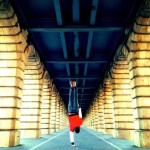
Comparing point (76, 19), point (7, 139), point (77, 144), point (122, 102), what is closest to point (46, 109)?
point (122, 102)

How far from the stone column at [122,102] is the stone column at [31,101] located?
4.84 m

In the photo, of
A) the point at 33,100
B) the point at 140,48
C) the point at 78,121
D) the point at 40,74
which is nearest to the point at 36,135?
the point at 33,100

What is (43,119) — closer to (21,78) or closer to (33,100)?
(33,100)

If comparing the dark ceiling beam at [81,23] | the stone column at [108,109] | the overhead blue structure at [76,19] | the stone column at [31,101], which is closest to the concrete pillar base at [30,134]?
the stone column at [31,101]

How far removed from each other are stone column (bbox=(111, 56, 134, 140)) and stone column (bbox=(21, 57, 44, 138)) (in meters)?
4.84

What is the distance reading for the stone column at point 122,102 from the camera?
1348cm

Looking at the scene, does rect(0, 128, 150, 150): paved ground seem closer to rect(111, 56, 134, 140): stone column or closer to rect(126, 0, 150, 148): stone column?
rect(126, 0, 150, 148): stone column

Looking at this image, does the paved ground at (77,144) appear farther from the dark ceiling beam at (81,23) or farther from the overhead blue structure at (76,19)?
the dark ceiling beam at (81,23)

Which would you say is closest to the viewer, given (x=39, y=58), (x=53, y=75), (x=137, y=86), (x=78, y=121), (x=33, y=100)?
(x=78, y=121)

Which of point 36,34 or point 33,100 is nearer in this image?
point 36,34

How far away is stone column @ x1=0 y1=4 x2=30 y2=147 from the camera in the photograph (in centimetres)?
844

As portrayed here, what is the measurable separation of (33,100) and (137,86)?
289 inches

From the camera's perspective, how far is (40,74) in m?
14.2

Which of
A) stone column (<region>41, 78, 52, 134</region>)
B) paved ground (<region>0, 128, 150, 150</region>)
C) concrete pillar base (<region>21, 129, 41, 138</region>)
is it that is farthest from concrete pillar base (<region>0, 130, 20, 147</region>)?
stone column (<region>41, 78, 52, 134</region>)
